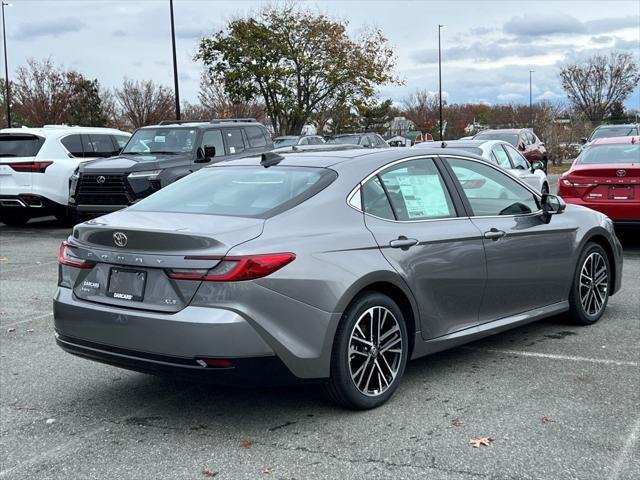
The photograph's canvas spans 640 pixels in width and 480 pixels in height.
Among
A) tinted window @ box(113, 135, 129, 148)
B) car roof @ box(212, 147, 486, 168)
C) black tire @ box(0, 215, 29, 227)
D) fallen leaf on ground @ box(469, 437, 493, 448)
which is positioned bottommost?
black tire @ box(0, 215, 29, 227)

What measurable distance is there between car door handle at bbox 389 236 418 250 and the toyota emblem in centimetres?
154

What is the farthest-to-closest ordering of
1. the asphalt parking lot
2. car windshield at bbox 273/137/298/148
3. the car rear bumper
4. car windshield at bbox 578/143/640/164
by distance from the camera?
car windshield at bbox 273/137/298/148, car windshield at bbox 578/143/640/164, the car rear bumper, the asphalt parking lot

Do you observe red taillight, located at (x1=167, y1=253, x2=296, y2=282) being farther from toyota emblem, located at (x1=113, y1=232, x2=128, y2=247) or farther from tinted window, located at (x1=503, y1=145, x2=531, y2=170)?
tinted window, located at (x1=503, y1=145, x2=531, y2=170)

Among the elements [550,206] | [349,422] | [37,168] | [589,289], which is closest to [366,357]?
[349,422]

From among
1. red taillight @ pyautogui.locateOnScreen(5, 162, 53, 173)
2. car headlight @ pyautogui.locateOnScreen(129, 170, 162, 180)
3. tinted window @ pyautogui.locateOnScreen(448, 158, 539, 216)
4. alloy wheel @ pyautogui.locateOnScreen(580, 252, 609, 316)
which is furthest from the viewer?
red taillight @ pyautogui.locateOnScreen(5, 162, 53, 173)

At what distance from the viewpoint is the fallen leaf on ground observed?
4043mm

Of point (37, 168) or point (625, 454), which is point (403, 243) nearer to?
point (625, 454)

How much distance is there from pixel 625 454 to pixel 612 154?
839 cm

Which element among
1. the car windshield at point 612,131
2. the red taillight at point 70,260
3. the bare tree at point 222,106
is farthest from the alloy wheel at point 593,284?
the bare tree at point 222,106

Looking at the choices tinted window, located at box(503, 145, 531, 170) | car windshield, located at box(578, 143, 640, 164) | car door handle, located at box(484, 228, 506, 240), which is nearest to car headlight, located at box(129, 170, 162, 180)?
tinted window, located at box(503, 145, 531, 170)

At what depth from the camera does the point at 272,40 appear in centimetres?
3575

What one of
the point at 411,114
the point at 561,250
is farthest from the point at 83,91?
the point at 561,250

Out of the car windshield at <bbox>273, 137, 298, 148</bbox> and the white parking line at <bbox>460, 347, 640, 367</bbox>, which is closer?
the white parking line at <bbox>460, 347, 640, 367</bbox>

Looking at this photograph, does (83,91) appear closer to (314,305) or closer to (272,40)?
(272,40)
